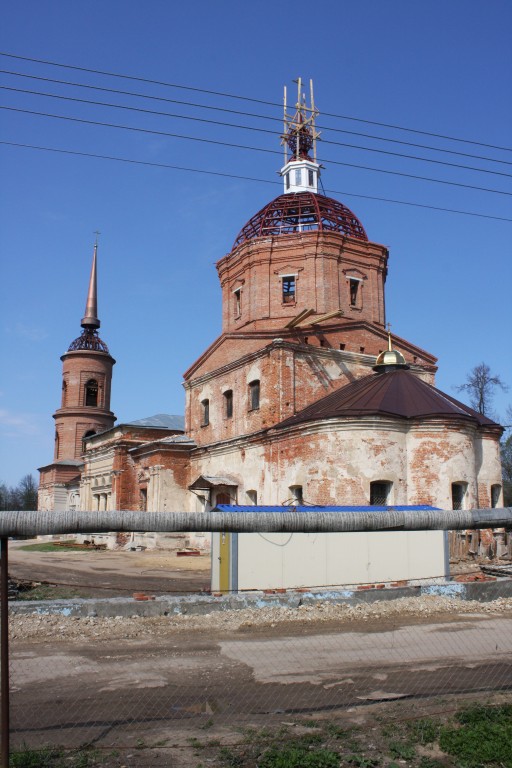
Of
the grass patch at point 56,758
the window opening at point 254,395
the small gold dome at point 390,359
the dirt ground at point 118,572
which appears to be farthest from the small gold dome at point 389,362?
the grass patch at point 56,758

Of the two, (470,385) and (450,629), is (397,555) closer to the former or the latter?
(450,629)

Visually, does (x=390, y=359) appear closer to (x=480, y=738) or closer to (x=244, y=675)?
(x=244, y=675)

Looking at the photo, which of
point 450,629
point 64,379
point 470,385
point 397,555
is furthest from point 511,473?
point 450,629

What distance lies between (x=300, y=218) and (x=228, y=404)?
986 cm

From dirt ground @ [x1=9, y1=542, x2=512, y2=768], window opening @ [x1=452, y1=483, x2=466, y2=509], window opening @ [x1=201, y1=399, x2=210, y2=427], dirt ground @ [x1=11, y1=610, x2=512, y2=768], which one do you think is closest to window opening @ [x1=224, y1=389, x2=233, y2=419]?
window opening @ [x1=201, y1=399, x2=210, y2=427]

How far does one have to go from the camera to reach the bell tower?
5103 cm

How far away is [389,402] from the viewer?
22.7 meters

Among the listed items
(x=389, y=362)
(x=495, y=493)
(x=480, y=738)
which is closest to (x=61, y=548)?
(x=389, y=362)

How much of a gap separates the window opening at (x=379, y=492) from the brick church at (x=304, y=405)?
0.13 ft

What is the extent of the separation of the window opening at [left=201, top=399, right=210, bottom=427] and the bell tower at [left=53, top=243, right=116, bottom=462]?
20282 mm

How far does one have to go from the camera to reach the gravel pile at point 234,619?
1003cm

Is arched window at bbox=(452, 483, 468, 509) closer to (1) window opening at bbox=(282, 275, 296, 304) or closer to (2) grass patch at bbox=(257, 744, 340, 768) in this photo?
(1) window opening at bbox=(282, 275, 296, 304)

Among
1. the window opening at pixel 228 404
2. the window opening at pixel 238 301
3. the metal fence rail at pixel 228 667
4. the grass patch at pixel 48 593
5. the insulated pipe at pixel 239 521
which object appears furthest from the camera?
the window opening at pixel 238 301

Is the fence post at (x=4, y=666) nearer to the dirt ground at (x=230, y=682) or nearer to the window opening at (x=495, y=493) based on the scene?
the dirt ground at (x=230, y=682)
